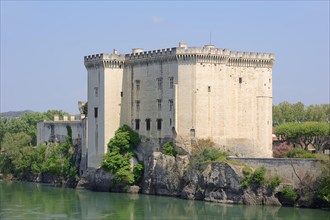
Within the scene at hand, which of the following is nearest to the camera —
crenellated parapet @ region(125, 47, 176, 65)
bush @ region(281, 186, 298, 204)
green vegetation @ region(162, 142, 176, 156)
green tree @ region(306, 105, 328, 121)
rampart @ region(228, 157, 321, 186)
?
rampart @ region(228, 157, 321, 186)

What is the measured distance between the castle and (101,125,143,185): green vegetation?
0.73 metres

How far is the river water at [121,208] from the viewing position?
183ft

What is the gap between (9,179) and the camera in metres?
88.8

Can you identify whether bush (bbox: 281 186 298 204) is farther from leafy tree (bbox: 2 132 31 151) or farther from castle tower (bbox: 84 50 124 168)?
leafy tree (bbox: 2 132 31 151)

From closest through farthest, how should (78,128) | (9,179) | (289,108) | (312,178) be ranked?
(312,178) < (78,128) < (9,179) < (289,108)

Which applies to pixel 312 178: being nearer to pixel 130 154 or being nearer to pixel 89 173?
pixel 130 154

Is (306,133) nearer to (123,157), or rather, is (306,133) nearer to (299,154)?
(299,154)

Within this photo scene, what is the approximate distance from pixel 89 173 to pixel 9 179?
1739 centimetres

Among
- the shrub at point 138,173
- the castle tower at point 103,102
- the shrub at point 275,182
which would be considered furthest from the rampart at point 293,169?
the castle tower at point 103,102

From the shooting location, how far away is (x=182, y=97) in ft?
224

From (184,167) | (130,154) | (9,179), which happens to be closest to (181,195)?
(184,167)

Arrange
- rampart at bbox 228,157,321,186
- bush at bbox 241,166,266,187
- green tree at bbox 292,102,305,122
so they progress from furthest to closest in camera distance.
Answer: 1. green tree at bbox 292,102,305,122
2. bush at bbox 241,166,266,187
3. rampart at bbox 228,157,321,186

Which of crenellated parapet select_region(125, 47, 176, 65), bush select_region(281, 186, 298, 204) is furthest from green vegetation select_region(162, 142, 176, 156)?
bush select_region(281, 186, 298, 204)

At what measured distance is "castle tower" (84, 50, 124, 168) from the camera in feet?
239
